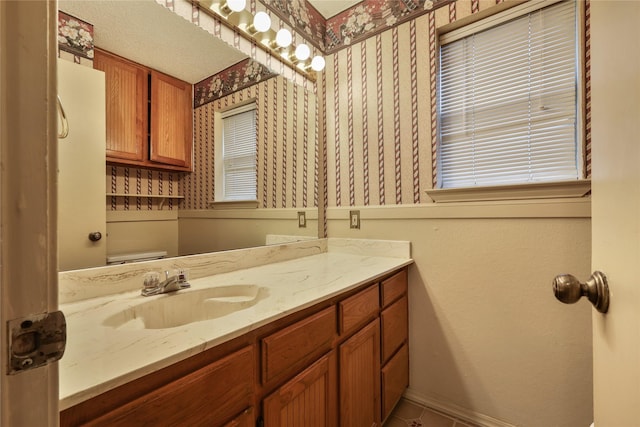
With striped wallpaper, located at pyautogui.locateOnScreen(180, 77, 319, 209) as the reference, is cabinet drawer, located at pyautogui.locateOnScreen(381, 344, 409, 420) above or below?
below

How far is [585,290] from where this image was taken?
1.60 feet

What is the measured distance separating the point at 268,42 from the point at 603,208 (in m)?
1.60

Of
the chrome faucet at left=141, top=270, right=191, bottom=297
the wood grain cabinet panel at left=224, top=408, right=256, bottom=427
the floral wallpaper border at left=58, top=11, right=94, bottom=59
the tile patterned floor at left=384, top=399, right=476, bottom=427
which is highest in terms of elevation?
the floral wallpaper border at left=58, top=11, right=94, bottom=59

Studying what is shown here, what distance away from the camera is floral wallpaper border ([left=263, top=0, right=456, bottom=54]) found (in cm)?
159

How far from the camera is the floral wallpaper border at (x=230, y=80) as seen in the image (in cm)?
122

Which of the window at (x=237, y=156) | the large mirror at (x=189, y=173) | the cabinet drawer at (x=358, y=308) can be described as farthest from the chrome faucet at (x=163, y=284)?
the cabinet drawer at (x=358, y=308)

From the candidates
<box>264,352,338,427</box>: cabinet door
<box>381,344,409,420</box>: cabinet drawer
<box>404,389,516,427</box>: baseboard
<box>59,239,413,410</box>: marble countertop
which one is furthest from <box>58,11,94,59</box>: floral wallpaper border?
<box>404,389,516,427</box>: baseboard

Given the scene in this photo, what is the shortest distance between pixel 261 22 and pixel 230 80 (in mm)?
379

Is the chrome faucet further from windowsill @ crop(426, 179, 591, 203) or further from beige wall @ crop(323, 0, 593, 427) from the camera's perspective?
windowsill @ crop(426, 179, 591, 203)

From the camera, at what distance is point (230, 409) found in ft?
2.14

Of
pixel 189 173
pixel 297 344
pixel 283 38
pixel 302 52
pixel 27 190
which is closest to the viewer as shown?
pixel 27 190

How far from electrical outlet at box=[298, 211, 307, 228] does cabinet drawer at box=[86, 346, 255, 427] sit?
1106mm

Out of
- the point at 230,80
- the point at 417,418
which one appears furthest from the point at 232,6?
the point at 417,418

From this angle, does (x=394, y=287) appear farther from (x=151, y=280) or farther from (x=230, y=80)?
(x=230, y=80)
